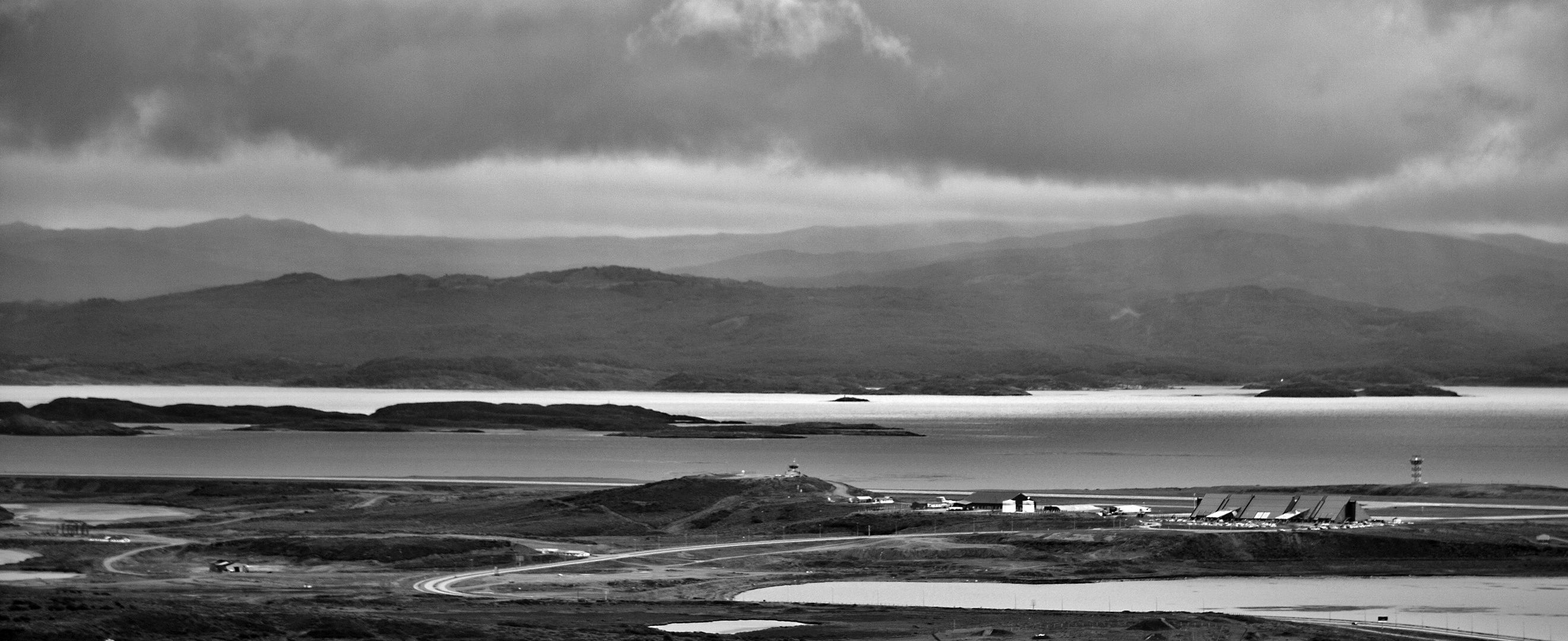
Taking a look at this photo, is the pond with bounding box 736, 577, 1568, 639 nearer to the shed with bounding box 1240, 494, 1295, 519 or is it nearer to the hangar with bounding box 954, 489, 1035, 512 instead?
the shed with bounding box 1240, 494, 1295, 519

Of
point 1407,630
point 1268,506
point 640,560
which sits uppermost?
point 1268,506

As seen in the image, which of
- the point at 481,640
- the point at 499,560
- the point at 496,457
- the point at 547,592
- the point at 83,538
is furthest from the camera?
the point at 496,457

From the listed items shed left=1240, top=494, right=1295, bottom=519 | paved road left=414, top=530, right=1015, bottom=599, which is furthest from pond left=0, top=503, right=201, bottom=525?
shed left=1240, top=494, right=1295, bottom=519

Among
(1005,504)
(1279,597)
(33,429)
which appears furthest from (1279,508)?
(33,429)

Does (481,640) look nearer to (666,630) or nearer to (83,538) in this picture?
(666,630)

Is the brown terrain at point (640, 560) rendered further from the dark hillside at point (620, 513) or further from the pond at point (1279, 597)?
the pond at point (1279, 597)

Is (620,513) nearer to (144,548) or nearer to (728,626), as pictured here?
(144,548)

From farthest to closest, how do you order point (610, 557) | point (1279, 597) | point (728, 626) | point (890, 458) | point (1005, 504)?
point (890, 458), point (1005, 504), point (610, 557), point (1279, 597), point (728, 626)

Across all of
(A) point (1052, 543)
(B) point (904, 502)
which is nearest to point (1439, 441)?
(B) point (904, 502)
